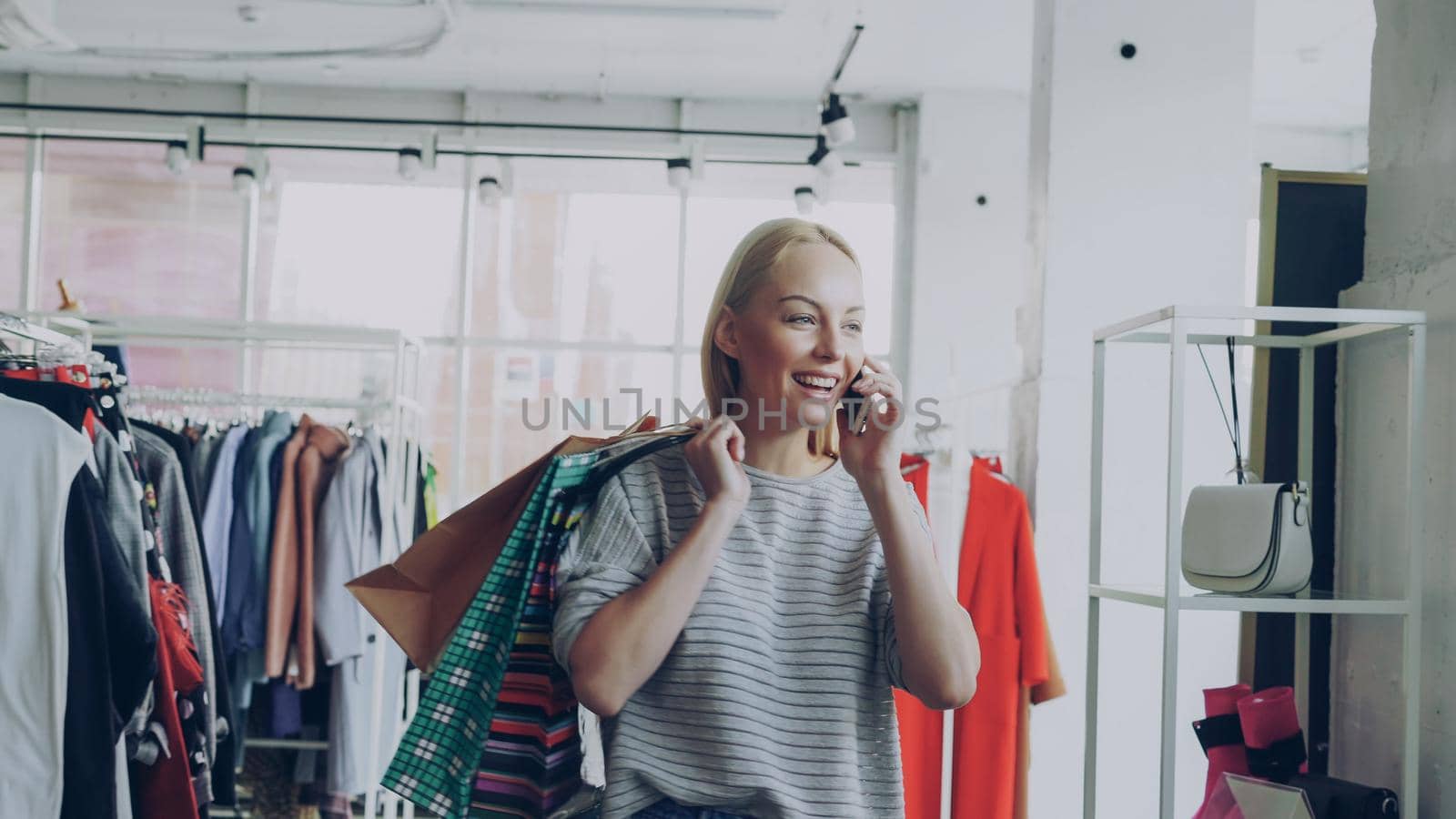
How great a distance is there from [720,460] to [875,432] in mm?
175

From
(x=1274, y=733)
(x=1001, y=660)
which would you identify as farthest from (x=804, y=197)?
(x=1274, y=733)

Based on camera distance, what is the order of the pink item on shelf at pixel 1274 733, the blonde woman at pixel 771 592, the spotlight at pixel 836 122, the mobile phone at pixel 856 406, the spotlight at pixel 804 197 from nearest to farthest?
the blonde woman at pixel 771 592, the mobile phone at pixel 856 406, the pink item on shelf at pixel 1274 733, the spotlight at pixel 836 122, the spotlight at pixel 804 197

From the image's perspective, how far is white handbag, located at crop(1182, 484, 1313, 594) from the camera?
201 centimetres

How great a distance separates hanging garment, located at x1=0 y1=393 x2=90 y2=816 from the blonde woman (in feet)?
3.94

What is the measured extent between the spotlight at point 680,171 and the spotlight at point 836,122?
3.16 feet

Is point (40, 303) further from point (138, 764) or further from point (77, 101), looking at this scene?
point (138, 764)

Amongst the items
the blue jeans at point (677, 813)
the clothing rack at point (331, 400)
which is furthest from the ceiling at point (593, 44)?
the blue jeans at point (677, 813)

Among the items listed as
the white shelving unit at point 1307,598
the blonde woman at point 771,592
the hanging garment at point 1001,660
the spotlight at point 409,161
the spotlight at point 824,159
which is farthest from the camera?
the spotlight at point 409,161

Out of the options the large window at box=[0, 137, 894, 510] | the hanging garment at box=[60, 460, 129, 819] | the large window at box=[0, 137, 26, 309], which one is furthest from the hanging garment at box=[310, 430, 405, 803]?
the large window at box=[0, 137, 26, 309]

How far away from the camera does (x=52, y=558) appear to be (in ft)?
6.83

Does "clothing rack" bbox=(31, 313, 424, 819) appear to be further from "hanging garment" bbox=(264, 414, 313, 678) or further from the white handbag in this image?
the white handbag

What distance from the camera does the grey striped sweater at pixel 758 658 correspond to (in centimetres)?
126

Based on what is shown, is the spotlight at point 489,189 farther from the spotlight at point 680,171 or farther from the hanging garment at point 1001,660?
the hanging garment at point 1001,660

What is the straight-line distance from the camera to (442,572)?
147cm
